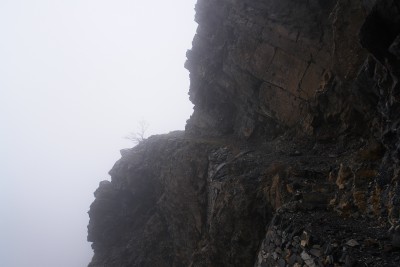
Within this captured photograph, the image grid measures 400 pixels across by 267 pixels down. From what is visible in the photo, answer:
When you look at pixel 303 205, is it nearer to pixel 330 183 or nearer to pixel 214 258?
pixel 330 183

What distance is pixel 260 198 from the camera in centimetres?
1614

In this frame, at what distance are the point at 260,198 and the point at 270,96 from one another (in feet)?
26.4

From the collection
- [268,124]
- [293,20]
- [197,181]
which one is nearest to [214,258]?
[197,181]

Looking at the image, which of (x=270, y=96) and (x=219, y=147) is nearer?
→ (x=270, y=96)

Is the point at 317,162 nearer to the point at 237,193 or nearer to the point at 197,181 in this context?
the point at 237,193

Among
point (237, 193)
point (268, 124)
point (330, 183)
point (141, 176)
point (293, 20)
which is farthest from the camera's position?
point (141, 176)

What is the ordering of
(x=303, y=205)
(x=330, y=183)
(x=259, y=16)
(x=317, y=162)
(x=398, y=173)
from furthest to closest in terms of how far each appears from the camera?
(x=259, y=16), (x=317, y=162), (x=330, y=183), (x=303, y=205), (x=398, y=173)

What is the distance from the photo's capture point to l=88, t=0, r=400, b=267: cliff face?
10.6 metres

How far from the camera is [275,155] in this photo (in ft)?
63.7

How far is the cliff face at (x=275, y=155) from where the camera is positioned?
10.6 metres

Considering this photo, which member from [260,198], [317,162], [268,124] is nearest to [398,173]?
[317,162]

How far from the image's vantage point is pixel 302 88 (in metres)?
18.9

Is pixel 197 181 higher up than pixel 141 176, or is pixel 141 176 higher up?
pixel 141 176

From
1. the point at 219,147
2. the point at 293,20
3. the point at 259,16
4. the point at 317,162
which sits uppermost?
the point at 259,16
